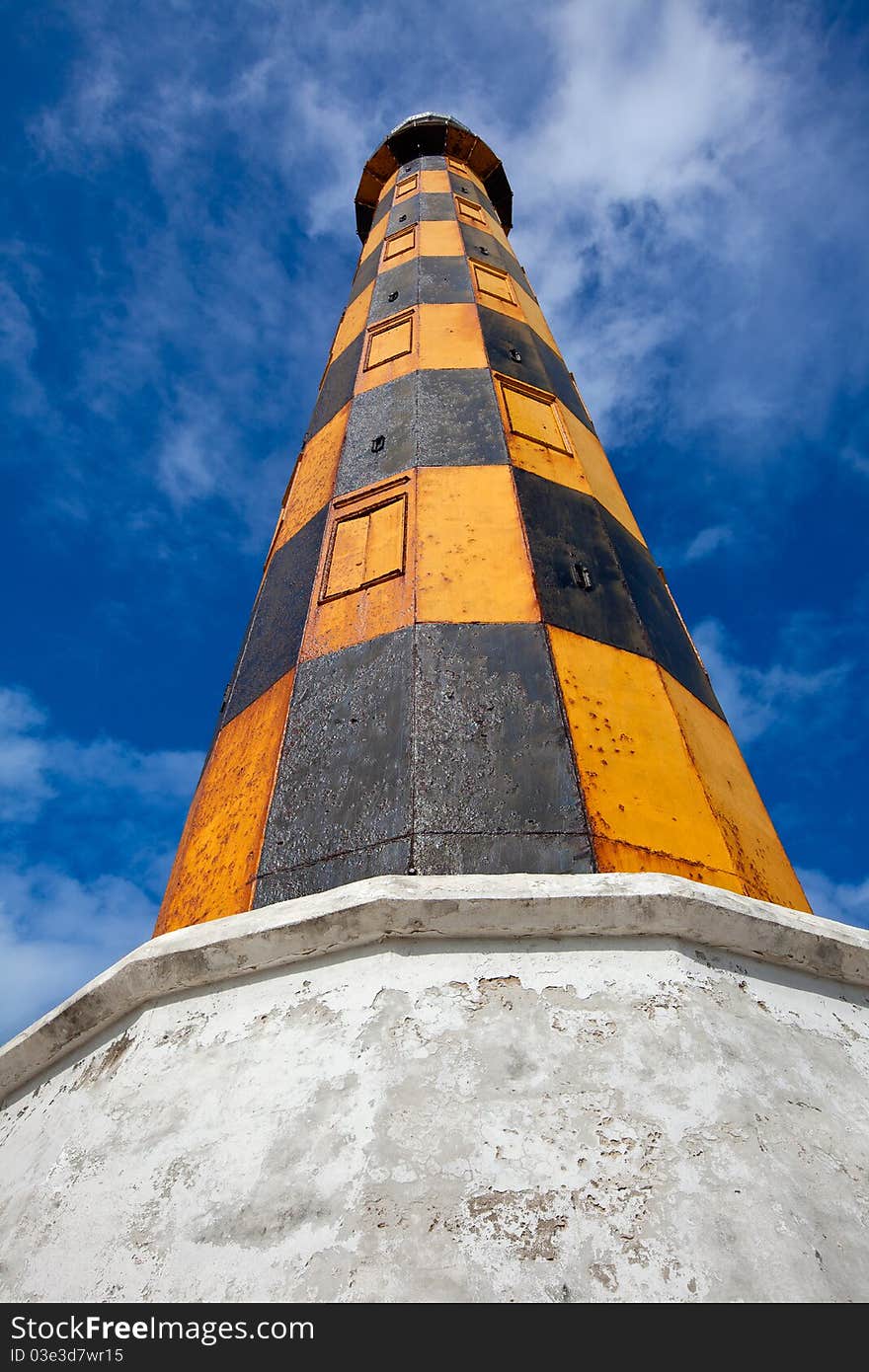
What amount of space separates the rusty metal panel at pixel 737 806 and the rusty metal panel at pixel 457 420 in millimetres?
2132

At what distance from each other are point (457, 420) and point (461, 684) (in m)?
2.82

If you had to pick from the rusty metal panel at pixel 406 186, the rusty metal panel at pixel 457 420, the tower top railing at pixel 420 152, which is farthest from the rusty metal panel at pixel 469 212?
the rusty metal panel at pixel 457 420

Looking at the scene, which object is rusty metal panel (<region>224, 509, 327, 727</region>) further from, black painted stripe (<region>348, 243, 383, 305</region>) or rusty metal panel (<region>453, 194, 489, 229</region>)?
rusty metal panel (<region>453, 194, 489, 229</region>)

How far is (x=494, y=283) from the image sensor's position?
923 centimetres

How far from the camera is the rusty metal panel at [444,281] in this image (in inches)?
330

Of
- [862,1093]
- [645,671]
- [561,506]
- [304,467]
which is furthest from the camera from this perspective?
[304,467]

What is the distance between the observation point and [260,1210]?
2312 mm

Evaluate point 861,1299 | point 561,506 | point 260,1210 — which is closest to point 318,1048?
point 260,1210

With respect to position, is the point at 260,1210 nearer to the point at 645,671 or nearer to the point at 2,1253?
the point at 2,1253

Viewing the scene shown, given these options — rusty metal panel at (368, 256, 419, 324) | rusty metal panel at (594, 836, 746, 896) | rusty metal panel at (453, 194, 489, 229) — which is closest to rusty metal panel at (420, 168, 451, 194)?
rusty metal panel at (453, 194, 489, 229)

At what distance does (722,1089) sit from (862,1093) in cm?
54

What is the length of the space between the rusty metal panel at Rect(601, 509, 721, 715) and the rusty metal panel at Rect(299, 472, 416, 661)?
55.2 inches

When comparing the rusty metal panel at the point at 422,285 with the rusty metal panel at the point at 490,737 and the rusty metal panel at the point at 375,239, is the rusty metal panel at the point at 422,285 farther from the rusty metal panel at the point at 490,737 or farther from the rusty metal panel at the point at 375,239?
the rusty metal panel at the point at 490,737

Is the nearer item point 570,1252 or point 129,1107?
point 570,1252
